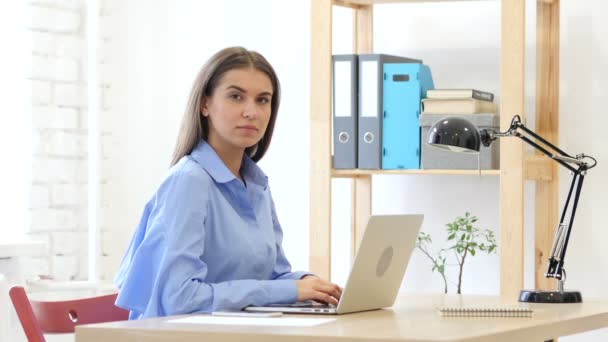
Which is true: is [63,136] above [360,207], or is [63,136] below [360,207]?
above

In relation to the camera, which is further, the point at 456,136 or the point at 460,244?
the point at 460,244

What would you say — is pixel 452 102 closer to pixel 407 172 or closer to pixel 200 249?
pixel 407 172

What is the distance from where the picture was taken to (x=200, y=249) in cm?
216

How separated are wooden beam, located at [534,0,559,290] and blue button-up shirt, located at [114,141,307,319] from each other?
52.8 inches

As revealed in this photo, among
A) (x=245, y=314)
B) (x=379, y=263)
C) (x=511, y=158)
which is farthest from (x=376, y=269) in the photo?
(x=511, y=158)

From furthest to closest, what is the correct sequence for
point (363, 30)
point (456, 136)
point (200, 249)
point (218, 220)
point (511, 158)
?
point (363, 30) < point (511, 158) < point (456, 136) < point (218, 220) < point (200, 249)

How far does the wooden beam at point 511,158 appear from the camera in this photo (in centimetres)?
317

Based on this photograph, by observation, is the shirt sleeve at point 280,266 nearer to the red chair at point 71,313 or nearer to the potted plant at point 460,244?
the red chair at point 71,313

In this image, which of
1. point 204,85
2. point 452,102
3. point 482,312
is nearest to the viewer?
point 482,312

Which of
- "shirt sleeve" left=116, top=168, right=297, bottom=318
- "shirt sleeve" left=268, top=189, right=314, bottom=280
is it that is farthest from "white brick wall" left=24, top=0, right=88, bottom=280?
"shirt sleeve" left=116, top=168, right=297, bottom=318

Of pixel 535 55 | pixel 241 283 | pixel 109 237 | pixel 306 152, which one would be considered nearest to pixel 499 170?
pixel 535 55

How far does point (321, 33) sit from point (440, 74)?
502mm

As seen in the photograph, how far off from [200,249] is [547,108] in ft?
5.52

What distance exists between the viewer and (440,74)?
3678mm
